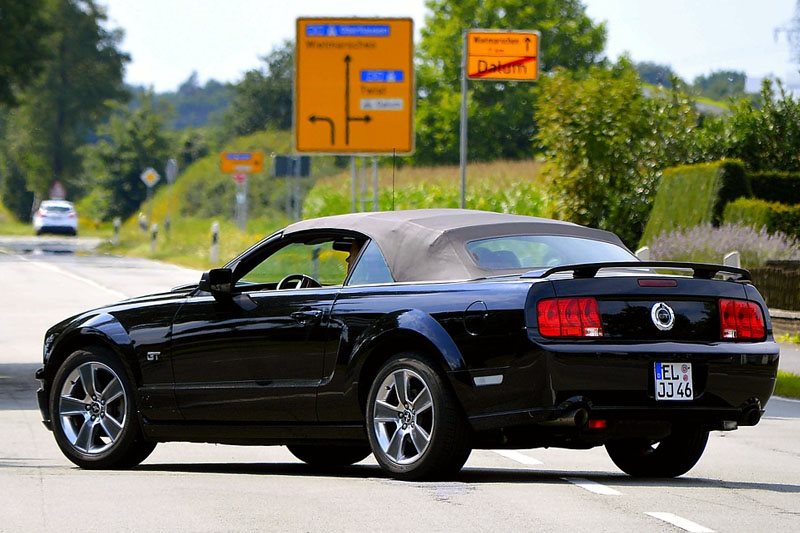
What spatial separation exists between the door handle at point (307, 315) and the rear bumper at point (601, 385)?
1.02 metres

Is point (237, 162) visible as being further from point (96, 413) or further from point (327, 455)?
point (96, 413)

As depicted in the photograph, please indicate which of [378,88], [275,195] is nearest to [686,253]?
[378,88]

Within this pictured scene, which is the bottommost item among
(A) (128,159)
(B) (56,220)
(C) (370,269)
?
(B) (56,220)

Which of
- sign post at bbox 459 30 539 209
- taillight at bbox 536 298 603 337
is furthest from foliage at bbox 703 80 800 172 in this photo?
taillight at bbox 536 298 603 337

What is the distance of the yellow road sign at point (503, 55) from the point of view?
27266 mm

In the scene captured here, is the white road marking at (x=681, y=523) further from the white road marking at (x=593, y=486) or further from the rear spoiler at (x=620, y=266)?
the rear spoiler at (x=620, y=266)

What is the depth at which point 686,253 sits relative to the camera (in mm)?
28109

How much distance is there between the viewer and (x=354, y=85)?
3366 centimetres

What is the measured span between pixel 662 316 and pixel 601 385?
1.64ft

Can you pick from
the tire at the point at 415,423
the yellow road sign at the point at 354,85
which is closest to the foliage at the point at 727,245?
the yellow road sign at the point at 354,85

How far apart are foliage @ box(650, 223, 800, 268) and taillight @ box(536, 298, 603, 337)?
1776cm

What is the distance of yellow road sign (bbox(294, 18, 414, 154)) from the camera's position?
33.3 metres

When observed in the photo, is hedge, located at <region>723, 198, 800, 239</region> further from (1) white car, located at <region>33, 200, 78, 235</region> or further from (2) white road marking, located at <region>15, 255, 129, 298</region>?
(1) white car, located at <region>33, 200, 78, 235</region>

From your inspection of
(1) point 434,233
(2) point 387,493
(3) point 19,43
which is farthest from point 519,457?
(3) point 19,43
